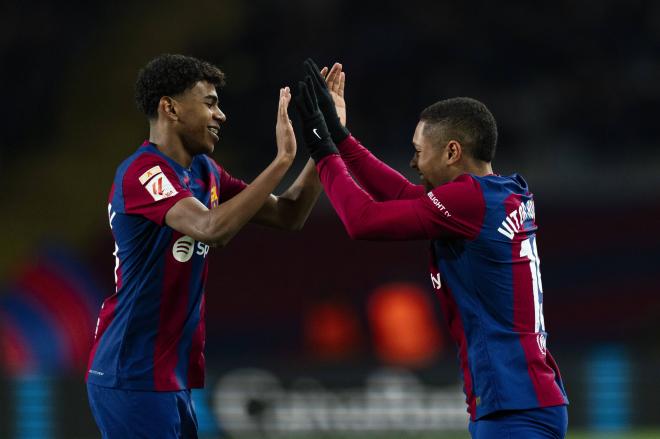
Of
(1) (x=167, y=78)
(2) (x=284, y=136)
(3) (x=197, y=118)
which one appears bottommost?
(2) (x=284, y=136)

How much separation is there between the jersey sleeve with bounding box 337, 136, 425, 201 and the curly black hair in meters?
0.75

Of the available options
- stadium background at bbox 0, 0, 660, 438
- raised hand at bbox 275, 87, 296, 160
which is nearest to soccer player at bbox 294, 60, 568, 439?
raised hand at bbox 275, 87, 296, 160

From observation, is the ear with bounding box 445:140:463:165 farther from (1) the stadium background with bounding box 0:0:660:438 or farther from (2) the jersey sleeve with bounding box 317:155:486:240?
(1) the stadium background with bounding box 0:0:660:438

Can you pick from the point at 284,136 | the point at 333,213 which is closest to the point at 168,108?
the point at 284,136

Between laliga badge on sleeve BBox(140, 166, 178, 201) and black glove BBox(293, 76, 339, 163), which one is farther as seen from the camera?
black glove BBox(293, 76, 339, 163)

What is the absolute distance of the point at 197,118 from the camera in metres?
4.70

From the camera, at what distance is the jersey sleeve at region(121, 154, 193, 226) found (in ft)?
14.5

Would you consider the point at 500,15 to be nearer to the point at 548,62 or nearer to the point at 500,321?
the point at 548,62

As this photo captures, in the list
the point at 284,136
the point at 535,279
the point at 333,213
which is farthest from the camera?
the point at 333,213

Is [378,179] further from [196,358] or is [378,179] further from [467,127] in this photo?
Answer: [196,358]

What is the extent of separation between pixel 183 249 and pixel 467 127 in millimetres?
1262

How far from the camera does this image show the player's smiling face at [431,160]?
4.50 metres

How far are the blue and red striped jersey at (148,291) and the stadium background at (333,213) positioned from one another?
217 inches

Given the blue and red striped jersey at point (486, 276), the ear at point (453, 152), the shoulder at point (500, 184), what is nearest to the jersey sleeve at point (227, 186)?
the blue and red striped jersey at point (486, 276)
